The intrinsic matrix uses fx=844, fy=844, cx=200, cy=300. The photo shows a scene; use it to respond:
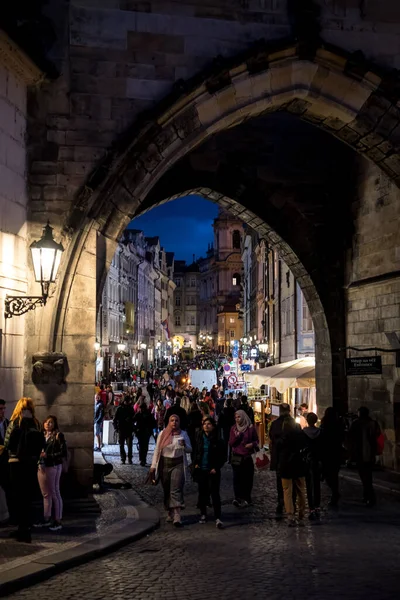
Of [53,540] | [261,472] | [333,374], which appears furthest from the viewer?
[333,374]

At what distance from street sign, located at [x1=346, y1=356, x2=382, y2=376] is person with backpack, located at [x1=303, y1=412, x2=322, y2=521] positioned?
4070mm

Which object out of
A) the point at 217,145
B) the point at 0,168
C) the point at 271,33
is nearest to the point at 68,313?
the point at 0,168

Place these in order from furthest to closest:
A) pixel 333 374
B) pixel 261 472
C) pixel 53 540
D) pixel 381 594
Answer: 1. pixel 333 374
2. pixel 261 472
3. pixel 53 540
4. pixel 381 594

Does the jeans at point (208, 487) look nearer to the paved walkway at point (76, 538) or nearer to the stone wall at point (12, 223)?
the paved walkway at point (76, 538)

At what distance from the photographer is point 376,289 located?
709 inches

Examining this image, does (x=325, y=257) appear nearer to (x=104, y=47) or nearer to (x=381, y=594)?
(x=104, y=47)

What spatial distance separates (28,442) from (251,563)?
9.25 ft

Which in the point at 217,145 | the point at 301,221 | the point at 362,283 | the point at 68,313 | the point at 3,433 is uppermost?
the point at 217,145

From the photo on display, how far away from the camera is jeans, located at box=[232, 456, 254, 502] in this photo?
13.2 meters

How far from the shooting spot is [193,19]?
1362 centimetres

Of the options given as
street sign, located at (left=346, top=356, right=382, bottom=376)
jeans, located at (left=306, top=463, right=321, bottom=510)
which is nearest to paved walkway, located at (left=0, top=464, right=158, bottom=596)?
jeans, located at (left=306, top=463, right=321, bottom=510)

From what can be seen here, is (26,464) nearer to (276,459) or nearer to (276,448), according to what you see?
(276,448)

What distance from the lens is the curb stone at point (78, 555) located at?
24.9ft

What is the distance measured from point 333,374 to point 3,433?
37.3 feet
